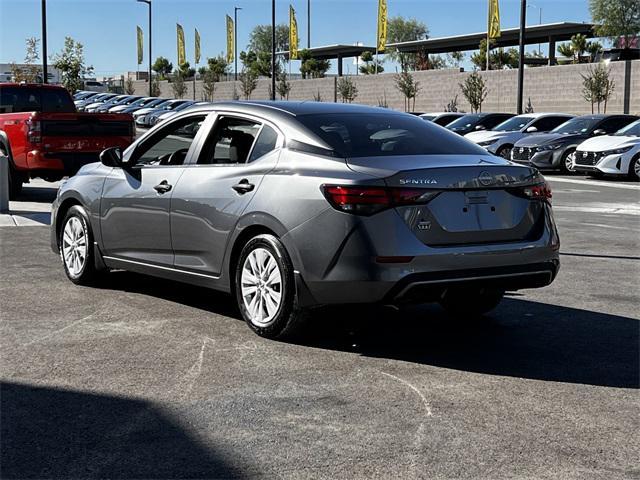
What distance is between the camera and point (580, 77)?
51.8 m

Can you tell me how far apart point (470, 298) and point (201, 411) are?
301cm

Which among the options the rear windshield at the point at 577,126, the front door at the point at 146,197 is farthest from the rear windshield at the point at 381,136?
the rear windshield at the point at 577,126

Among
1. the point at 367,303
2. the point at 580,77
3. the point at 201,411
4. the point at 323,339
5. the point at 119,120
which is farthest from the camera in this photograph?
the point at 580,77

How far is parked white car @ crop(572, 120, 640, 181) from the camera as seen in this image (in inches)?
884

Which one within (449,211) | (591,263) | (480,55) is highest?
(480,55)

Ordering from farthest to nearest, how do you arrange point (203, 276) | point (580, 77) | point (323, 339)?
point (580, 77), point (203, 276), point (323, 339)

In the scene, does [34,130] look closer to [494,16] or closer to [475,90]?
[494,16]

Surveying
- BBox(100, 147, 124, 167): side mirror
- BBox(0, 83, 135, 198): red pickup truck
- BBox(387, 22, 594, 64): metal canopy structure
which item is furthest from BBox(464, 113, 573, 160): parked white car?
BBox(387, 22, 594, 64): metal canopy structure

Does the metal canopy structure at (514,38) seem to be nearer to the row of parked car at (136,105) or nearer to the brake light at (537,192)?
the row of parked car at (136,105)

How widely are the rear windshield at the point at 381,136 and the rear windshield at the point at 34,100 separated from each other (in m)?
12.4

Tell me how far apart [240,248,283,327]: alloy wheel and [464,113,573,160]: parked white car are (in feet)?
65.9

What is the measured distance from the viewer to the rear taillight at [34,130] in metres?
15.5

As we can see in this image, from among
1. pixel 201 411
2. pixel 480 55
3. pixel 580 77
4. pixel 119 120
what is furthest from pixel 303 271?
pixel 480 55

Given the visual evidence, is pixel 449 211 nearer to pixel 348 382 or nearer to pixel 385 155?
pixel 385 155
